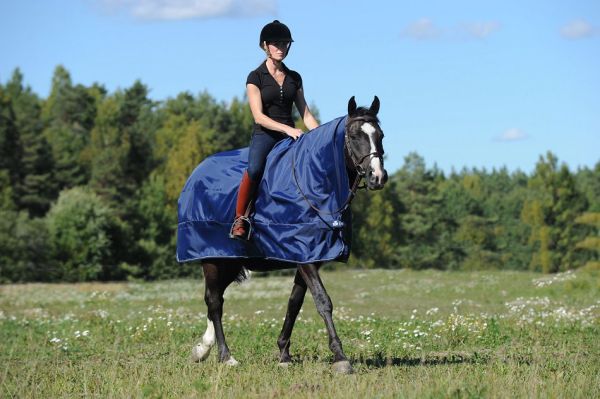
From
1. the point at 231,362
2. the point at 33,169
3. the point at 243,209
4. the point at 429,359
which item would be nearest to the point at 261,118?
the point at 243,209

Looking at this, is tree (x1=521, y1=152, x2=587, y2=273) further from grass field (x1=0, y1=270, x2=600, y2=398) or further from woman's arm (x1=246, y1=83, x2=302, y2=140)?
woman's arm (x1=246, y1=83, x2=302, y2=140)

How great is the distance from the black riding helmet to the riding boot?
1640 mm

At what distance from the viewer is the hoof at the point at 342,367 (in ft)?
34.2

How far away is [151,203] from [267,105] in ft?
236

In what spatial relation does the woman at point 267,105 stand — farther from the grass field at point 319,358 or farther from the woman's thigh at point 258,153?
the grass field at point 319,358

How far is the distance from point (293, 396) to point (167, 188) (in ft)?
256

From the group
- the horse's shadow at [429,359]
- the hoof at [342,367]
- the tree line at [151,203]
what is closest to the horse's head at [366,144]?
the hoof at [342,367]

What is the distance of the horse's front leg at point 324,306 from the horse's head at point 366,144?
1272mm

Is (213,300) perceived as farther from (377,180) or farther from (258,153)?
(377,180)

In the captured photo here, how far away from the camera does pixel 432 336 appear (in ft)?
48.6

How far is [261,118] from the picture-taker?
38.8 feet

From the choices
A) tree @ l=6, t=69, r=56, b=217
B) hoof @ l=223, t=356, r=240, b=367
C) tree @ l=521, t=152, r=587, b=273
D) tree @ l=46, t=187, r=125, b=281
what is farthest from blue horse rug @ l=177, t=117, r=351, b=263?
tree @ l=521, t=152, r=587, b=273

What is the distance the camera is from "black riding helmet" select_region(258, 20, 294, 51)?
11820 mm

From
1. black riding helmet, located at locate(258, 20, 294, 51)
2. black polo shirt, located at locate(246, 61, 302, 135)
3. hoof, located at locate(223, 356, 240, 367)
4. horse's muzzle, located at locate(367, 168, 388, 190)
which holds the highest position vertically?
black riding helmet, located at locate(258, 20, 294, 51)
